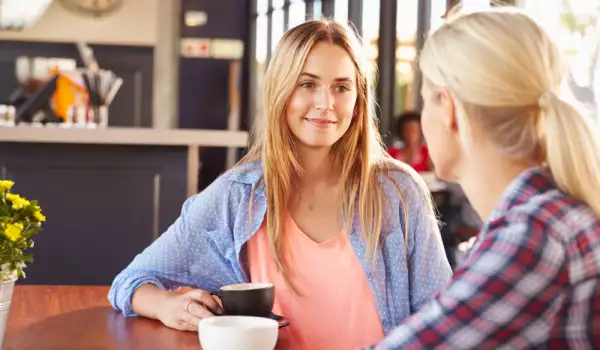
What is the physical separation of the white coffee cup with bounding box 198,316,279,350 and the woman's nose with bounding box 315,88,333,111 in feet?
2.01

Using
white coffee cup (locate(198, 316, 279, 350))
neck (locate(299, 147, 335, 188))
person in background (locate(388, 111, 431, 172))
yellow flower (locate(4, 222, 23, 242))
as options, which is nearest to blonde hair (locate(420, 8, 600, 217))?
white coffee cup (locate(198, 316, 279, 350))

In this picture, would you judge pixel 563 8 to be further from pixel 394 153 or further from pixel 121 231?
pixel 121 231

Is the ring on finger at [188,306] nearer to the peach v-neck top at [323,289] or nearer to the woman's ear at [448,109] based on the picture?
the peach v-neck top at [323,289]

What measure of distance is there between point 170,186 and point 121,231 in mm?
242

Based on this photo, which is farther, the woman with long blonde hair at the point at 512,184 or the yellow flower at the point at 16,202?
the yellow flower at the point at 16,202

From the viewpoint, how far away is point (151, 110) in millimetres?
8094

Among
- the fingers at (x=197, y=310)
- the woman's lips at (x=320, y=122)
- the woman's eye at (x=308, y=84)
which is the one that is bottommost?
the fingers at (x=197, y=310)

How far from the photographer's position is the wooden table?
134 centimetres

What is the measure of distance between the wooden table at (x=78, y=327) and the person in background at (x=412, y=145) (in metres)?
4.03

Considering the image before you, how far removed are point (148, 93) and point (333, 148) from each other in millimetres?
6413

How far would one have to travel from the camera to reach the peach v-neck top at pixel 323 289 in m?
1.67

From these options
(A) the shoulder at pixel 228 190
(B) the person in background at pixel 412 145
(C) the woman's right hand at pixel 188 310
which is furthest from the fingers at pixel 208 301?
(B) the person in background at pixel 412 145

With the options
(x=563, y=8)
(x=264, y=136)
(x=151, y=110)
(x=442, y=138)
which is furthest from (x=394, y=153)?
(x=442, y=138)

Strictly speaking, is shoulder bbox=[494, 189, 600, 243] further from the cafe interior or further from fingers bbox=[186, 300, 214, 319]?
fingers bbox=[186, 300, 214, 319]
